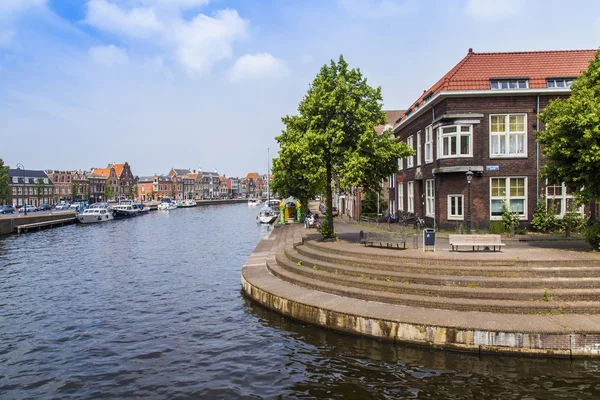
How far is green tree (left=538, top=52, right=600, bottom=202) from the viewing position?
46.9 feet

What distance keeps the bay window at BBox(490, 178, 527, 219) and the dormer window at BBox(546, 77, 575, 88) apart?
5.92 metres

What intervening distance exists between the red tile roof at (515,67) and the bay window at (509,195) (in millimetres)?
5662

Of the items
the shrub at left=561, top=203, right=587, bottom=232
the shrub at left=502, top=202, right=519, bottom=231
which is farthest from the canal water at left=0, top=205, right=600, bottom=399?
the shrub at left=561, top=203, right=587, bottom=232

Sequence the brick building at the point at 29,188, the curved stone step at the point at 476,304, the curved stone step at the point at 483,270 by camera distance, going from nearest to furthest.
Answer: the curved stone step at the point at 476,304 < the curved stone step at the point at 483,270 < the brick building at the point at 29,188

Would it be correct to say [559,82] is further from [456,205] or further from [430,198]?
[430,198]

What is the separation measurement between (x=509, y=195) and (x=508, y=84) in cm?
669

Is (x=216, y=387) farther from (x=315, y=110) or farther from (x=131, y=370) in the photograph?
(x=315, y=110)

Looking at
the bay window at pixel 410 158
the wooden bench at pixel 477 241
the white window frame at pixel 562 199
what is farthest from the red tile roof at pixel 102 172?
the wooden bench at pixel 477 241

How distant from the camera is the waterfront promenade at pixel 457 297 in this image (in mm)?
10414

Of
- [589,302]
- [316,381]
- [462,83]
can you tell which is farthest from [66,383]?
[462,83]

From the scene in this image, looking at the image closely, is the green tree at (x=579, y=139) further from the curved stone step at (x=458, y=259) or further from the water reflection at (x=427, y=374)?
the water reflection at (x=427, y=374)

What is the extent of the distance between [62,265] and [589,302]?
28.8m

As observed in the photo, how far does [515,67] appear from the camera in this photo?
25.8 metres

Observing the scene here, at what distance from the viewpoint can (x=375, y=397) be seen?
8.97 metres
